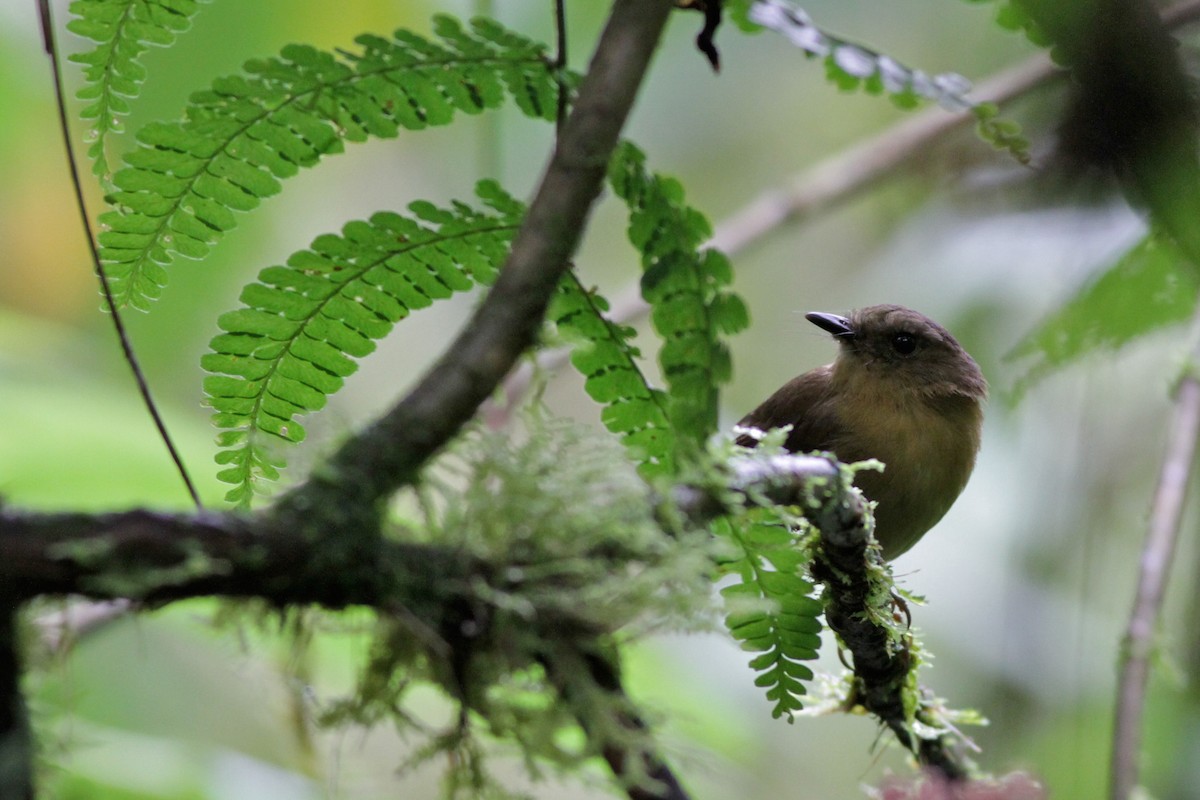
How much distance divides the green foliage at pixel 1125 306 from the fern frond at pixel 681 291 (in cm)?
197

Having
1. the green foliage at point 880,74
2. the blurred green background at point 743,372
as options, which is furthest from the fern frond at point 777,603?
the blurred green background at point 743,372

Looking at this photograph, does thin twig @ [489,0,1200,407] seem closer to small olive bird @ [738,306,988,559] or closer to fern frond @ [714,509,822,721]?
small olive bird @ [738,306,988,559]

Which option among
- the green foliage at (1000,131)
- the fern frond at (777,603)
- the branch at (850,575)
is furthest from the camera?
the green foliage at (1000,131)

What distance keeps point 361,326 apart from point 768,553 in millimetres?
619

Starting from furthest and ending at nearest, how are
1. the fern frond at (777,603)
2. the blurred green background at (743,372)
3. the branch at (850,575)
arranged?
the blurred green background at (743,372) < the fern frond at (777,603) < the branch at (850,575)

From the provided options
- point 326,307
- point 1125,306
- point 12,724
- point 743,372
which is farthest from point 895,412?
point 743,372

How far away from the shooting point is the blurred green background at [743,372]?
318 centimetres

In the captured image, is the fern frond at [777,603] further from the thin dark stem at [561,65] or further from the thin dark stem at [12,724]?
the thin dark stem at [12,724]

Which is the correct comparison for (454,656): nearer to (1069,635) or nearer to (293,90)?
(293,90)

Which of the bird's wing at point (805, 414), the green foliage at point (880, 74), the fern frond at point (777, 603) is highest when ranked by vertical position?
the bird's wing at point (805, 414)

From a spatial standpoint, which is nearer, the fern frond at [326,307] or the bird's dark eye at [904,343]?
the fern frond at [326,307]

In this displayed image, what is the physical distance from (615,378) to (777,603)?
357 mm

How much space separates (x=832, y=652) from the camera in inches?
225

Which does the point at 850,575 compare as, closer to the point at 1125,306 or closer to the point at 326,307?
the point at 326,307
